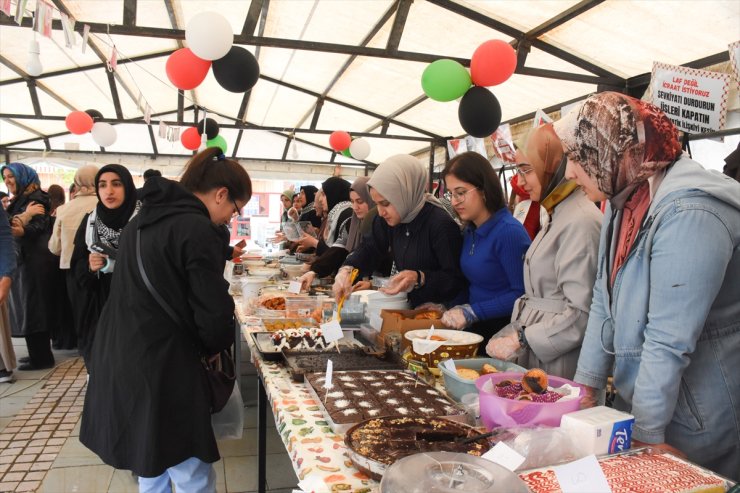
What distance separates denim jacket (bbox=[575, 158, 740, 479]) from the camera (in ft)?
3.47

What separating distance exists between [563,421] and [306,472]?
1.67 ft

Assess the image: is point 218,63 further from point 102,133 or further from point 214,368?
point 102,133

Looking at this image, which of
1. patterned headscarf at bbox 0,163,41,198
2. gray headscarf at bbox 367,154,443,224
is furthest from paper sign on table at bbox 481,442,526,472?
patterned headscarf at bbox 0,163,41,198

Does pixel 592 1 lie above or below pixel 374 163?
above

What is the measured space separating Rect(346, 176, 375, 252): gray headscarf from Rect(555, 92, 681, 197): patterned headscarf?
220 cm

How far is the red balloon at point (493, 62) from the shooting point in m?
4.65

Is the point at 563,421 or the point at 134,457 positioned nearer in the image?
the point at 563,421

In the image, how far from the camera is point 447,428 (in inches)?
44.9

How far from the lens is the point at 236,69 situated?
4.50 metres

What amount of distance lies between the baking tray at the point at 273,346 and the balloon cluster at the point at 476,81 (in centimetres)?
344

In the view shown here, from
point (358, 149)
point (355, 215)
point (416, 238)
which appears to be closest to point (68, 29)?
point (355, 215)

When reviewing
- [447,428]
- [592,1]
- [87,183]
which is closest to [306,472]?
[447,428]

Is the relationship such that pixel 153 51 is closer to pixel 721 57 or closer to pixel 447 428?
pixel 721 57

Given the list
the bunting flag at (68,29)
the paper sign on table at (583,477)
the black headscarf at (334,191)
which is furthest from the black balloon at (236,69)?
the paper sign on table at (583,477)
